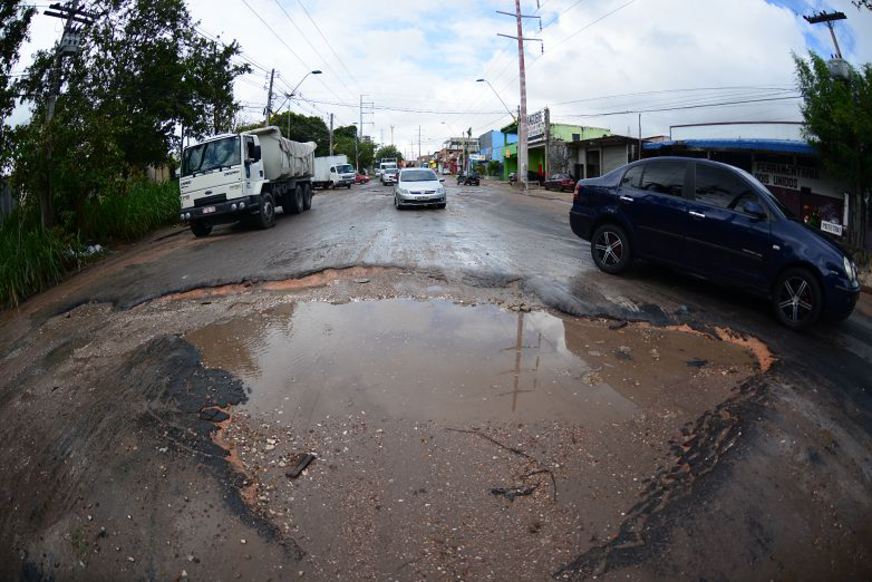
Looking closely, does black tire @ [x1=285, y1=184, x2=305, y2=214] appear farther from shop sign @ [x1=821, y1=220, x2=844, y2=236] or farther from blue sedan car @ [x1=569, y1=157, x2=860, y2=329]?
shop sign @ [x1=821, y1=220, x2=844, y2=236]

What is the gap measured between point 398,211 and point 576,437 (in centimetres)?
1519

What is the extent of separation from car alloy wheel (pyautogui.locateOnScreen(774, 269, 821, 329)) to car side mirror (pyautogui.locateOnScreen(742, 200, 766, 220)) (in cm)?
72

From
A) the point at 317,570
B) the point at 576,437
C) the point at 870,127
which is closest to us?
the point at 317,570

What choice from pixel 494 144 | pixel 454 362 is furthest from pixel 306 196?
pixel 494 144

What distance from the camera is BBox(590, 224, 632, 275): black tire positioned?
8.42 meters

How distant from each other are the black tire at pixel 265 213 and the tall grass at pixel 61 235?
3.61 m

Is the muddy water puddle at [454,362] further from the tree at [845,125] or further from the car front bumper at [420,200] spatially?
the car front bumper at [420,200]

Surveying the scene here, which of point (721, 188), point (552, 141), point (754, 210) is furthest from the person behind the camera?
point (552, 141)

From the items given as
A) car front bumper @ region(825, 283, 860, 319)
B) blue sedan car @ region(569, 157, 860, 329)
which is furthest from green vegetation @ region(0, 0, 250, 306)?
car front bumper @ region(825, 283, 860, 319)

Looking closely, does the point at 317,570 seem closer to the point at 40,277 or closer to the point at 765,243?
the point at 765,243

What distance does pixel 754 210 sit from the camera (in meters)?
6.86

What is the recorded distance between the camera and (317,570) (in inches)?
121

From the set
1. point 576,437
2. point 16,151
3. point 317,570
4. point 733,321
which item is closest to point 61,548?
point 317,570

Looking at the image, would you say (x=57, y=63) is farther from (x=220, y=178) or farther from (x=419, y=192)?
(x=419, y=192)
